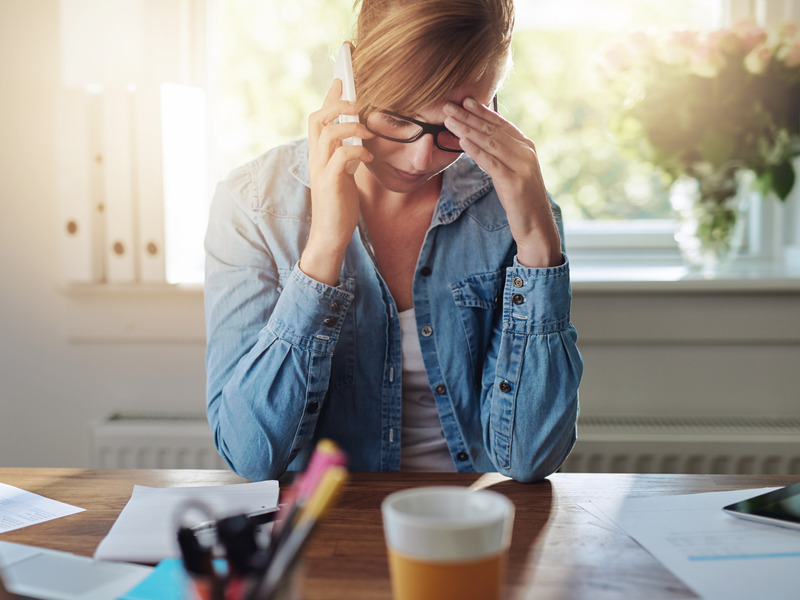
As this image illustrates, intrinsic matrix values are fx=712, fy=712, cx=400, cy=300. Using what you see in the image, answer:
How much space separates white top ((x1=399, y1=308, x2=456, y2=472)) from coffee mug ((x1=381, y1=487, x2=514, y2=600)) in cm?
70

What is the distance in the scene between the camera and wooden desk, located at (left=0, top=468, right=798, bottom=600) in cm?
61

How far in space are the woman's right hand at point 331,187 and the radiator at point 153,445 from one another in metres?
0.76

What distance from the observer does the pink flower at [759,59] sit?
158cm

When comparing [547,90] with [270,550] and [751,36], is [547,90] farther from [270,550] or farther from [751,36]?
[270,550]

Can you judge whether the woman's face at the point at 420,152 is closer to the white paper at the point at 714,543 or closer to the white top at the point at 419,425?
the white top at the point at 419,425

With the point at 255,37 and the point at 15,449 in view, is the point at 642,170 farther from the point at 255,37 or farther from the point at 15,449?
the point at 15,449

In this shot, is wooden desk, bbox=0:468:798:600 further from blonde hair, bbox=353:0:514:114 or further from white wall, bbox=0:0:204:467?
white wall, bbox=0:0:204:467

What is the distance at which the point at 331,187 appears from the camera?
1.02 m

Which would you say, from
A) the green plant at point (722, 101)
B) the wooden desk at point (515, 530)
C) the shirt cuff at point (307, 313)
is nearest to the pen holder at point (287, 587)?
the wooden desk at point (515, 530)

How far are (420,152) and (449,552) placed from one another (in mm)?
695

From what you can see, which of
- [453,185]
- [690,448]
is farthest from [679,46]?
[690,448]

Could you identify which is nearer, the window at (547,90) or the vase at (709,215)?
the vase at (709,215)

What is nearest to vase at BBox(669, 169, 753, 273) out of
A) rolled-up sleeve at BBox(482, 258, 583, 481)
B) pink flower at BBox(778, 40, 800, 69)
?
Answer: pink flower at BBox(778, 40, 800, 69)

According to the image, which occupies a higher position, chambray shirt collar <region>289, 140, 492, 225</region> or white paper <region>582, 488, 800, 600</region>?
chambray shirt collar <region>289, 140, 492, 225</region>
